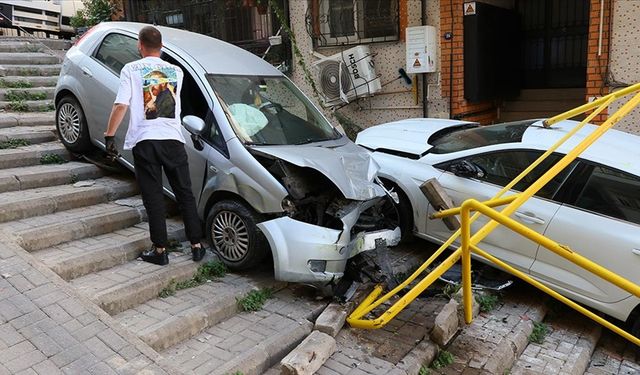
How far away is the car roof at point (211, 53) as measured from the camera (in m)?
5.34

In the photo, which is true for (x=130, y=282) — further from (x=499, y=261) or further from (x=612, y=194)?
(x=612, y=194)

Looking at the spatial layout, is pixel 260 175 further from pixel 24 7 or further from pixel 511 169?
pixel 24 7

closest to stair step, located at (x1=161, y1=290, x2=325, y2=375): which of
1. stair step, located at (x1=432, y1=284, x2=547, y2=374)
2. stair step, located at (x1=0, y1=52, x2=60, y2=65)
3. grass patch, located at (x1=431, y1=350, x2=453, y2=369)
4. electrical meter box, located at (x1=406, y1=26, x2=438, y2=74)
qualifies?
grass patch, located at (x1=431, y1=350, x2=453, y2=369)

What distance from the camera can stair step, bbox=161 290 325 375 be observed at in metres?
3.61

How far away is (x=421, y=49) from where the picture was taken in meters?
8.28

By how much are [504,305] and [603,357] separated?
3.00ft

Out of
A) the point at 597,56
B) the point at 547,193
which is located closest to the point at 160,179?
the point at 547,193

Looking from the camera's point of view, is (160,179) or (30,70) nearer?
(160,179)

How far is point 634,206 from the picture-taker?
4355 mm

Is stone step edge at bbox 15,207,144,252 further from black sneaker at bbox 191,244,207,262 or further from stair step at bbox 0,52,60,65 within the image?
stair step at bbox 0,52,60,65

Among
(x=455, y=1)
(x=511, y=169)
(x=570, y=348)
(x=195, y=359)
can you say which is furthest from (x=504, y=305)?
(x=455, y=1)

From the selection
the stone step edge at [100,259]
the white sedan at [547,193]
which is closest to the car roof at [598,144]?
the white sedan at [547,193]

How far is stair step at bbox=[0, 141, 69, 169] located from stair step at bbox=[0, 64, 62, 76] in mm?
2603

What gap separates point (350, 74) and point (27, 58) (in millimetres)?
5557
